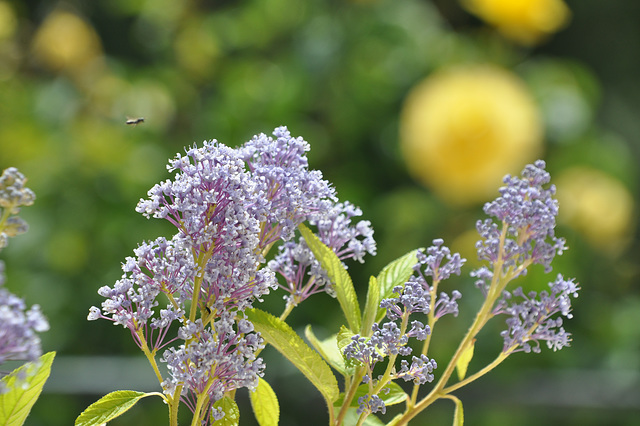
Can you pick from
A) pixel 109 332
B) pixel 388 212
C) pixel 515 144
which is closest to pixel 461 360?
pixel 515 144

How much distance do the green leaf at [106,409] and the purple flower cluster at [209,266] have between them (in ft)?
0.06

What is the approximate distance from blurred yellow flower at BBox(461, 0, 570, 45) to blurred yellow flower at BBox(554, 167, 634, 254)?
271mm

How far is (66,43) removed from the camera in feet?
4.60

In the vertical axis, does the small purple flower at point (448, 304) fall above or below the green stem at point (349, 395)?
above

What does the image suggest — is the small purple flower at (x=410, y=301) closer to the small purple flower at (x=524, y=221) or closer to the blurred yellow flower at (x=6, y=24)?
the small purple flower at (x=524, y=221)

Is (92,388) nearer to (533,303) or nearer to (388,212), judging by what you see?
(388,212)

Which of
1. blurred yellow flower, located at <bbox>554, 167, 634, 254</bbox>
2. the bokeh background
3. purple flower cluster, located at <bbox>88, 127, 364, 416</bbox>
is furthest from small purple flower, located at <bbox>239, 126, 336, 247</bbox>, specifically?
blurred yellow flower, located at <bbox>554, 167, 634, 254</bbox>

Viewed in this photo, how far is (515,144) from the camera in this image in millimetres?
1131

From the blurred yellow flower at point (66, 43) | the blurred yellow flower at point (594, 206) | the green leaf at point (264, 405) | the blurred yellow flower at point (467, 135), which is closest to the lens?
the green leaf at point (264, 405)

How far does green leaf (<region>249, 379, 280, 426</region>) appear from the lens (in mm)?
246

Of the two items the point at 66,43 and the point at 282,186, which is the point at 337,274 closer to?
the point at 282,186

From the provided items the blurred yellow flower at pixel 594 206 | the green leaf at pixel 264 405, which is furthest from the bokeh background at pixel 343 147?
the green leaf at pixel 264 405

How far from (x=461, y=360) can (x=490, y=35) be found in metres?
1.33

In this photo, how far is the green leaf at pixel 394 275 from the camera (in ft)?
0.81
